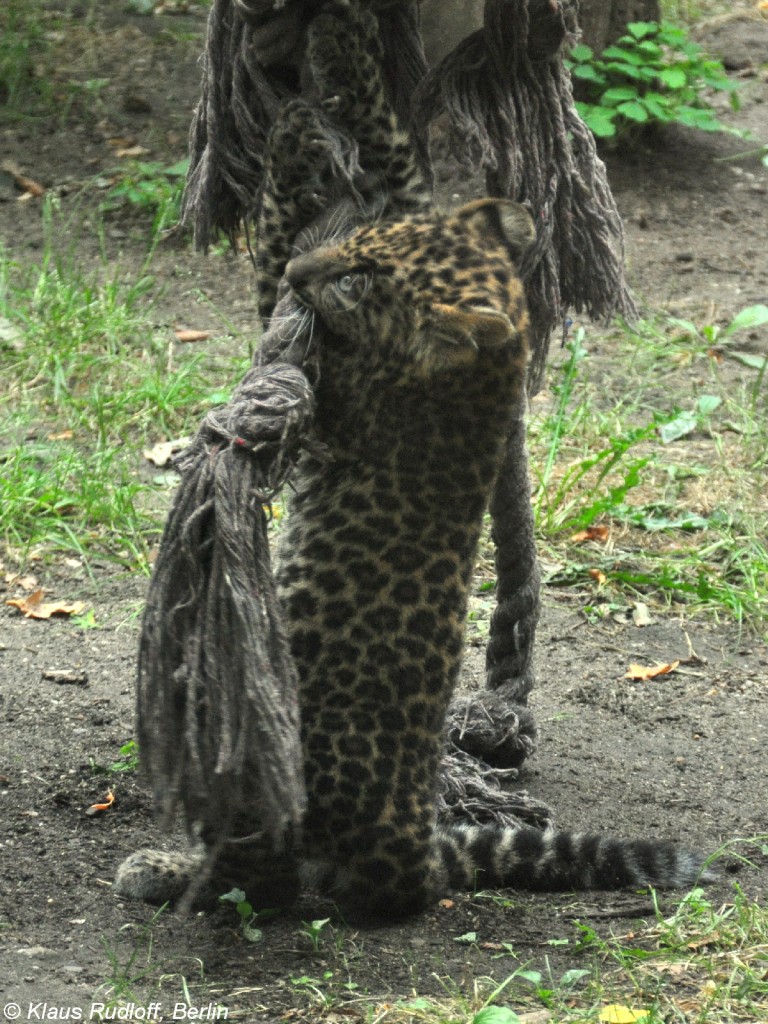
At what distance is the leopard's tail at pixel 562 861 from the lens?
3.53m

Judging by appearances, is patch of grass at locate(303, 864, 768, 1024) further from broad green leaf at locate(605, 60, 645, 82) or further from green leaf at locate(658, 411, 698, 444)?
broad green leaf at locate(605, 60, 645, 82)

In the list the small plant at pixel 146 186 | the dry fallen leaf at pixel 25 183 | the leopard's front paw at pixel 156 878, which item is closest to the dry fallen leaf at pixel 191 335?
the small plant at pixel 146 186

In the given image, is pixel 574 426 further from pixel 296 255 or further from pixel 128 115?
pixel 128 115

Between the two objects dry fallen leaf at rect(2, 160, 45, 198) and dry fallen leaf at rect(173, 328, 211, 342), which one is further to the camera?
dry fallen leaf at rect(2, 160, 45, 198)

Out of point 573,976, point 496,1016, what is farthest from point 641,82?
point 496,1016

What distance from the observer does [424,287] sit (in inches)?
134

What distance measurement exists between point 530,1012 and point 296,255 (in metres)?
1.82

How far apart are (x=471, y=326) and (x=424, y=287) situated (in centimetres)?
19

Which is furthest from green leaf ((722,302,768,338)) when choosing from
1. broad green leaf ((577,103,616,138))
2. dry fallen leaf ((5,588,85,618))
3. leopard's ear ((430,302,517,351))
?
leopard's ear ((430,302,517,351))

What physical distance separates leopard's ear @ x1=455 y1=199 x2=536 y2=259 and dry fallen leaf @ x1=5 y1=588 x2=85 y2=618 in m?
2.39

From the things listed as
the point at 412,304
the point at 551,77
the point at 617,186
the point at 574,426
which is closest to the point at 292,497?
the point at 412,304

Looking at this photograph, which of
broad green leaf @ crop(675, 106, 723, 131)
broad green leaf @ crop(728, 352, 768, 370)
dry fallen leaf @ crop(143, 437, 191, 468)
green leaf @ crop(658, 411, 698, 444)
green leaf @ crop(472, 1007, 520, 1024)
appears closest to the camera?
green leaf @ crop(472, 1007, 520, 1024)

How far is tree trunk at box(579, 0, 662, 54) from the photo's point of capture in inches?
324

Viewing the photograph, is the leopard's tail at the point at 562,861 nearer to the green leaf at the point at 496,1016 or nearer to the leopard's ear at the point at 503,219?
the green leaf at the point at 496,1016
